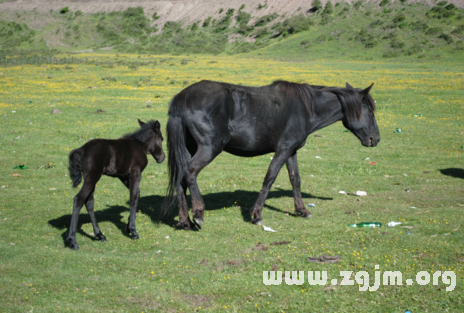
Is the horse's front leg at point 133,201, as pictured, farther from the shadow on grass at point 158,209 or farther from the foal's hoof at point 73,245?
the foal's hoof at point 73,245

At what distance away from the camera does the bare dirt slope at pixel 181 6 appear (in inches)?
3617

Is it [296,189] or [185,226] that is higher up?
[296,189]

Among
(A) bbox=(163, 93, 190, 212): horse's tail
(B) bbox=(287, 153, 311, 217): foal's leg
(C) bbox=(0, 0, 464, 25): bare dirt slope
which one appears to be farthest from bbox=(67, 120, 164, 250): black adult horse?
(C) bbox=(0, 0, 464, 25): bare dirt slope

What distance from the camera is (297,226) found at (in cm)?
870

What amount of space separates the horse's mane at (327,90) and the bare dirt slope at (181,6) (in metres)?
69.0

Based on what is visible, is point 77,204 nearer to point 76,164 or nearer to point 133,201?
point 76,164

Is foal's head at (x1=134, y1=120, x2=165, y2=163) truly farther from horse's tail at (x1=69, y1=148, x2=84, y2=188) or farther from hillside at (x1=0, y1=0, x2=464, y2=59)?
hillside at (x1=0, y1=0, x2=464, y2=59)

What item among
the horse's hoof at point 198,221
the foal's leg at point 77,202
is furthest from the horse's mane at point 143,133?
the horse's hoof at point 198,221

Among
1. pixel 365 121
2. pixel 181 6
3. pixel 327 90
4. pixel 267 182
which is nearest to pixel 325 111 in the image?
pixel 327 90

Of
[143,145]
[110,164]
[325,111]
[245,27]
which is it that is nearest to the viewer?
[110,164]

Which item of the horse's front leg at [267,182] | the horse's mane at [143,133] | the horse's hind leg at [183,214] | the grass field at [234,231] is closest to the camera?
the grass field at [234,231]

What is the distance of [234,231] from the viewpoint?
8.36 metres

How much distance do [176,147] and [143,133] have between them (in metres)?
0.81

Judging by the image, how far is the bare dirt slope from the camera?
9188 cm
